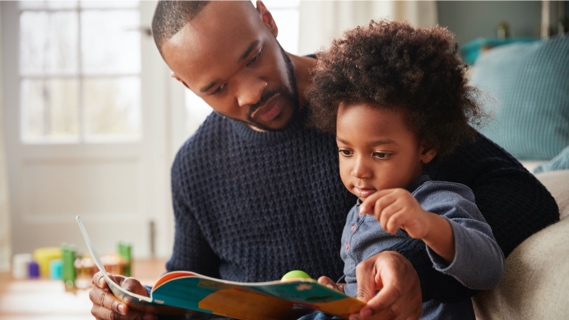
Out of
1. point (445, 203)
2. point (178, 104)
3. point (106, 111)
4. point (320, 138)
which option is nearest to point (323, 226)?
point (320, 138)

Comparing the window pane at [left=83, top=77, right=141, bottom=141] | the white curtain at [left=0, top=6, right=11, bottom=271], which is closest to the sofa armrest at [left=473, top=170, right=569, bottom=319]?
the window pane at [left=83, top=77, right=141, bottom=141]

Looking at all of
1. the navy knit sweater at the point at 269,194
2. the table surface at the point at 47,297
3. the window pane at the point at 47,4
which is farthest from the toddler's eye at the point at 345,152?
the window pane at the point at 47,4

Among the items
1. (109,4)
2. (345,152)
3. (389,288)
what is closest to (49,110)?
(109,4)

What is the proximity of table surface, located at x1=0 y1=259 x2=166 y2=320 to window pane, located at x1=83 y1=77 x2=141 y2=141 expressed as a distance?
755mm

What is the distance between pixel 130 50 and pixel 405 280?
3194 mm

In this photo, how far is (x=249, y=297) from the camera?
885 millimetres

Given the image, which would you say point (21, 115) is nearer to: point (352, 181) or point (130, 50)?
point (130, 50)

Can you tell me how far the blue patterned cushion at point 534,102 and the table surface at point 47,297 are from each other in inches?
62.7

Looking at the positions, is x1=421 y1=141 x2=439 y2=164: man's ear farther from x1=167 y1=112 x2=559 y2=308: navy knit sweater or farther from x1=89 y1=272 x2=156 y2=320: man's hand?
x1=89 y1=272 x2=156 y2=320: man's hand

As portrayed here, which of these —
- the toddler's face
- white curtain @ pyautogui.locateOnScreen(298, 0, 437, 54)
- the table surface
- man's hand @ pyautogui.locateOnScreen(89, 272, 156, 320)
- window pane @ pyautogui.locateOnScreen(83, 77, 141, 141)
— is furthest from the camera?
window pane @ pyautogui.locateOnScreen(83, 77, 141, 141)

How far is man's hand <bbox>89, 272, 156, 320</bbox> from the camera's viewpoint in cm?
111

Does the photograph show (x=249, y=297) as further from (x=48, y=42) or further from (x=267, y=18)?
(x=48, y=42)

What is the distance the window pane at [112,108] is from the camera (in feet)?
12.7

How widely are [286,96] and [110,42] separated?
284 centimetres
